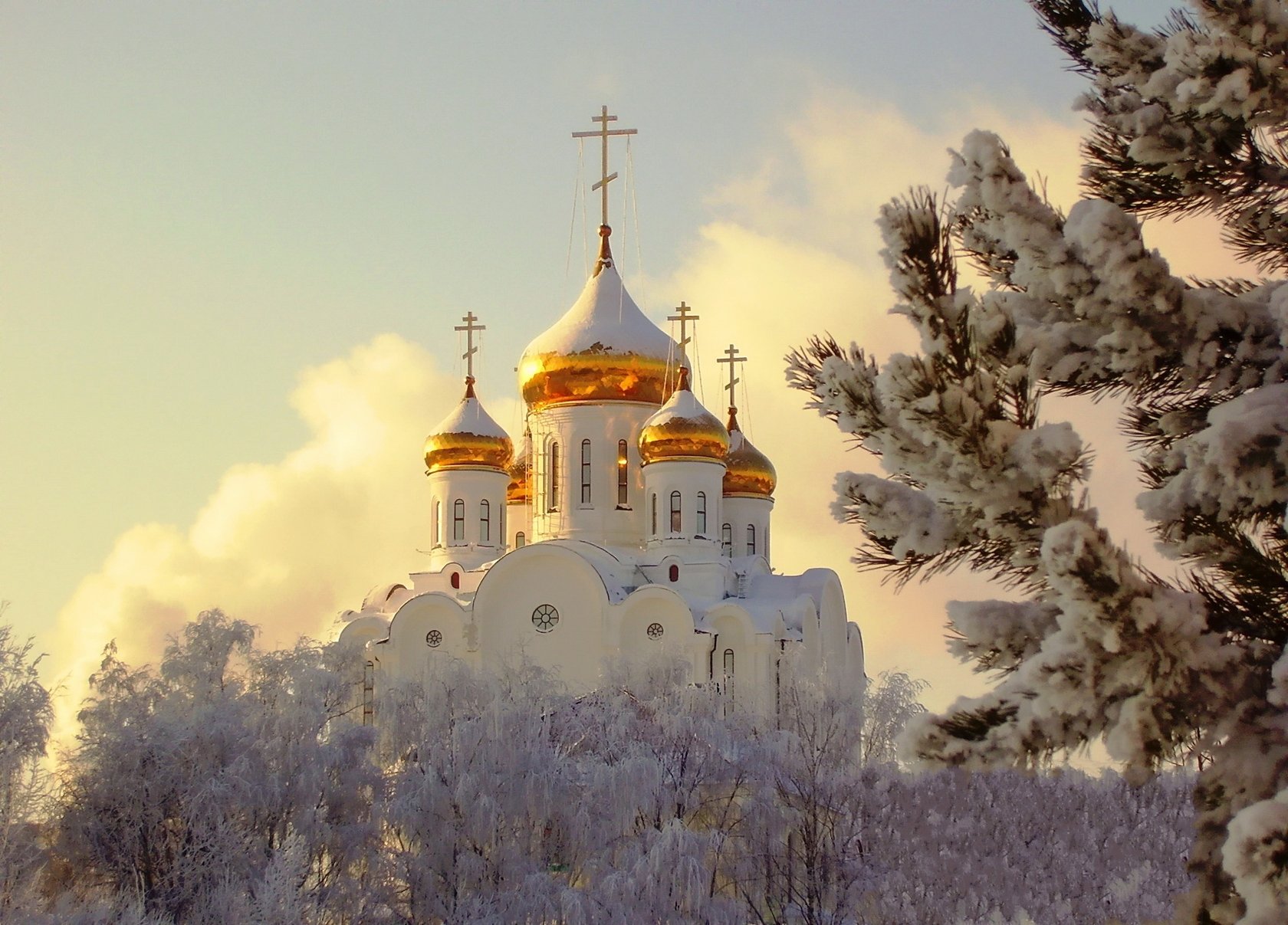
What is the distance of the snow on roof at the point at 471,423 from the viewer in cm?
3056

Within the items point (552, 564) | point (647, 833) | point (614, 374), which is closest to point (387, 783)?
point (647, 833)

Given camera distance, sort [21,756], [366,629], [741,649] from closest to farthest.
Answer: [21,756] < [741,649] < [366,629]

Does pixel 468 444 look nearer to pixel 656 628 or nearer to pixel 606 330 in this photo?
pixel 606 330

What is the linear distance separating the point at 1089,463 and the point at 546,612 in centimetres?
2325

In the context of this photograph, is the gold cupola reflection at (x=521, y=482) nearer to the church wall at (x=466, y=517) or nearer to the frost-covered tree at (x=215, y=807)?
the church wall at (x=466, y=517)

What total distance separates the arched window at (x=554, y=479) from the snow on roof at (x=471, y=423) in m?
1.40

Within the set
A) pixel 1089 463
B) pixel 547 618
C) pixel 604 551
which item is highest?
pixel 604 551

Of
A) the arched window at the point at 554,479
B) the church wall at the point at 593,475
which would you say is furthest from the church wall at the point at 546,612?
the arched window at the point at 554,479

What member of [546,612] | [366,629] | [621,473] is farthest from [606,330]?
[366,629]

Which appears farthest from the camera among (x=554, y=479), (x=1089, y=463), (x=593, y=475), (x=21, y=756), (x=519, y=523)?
Answer: (x=519, y=523)

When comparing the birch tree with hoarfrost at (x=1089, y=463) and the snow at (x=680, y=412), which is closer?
the birch tree with hoarfrost at (x=1089, y=463)

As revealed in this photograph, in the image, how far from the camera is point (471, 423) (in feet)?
101

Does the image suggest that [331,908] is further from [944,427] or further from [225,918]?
[944,427]

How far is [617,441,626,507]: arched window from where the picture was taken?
97.5 ft
